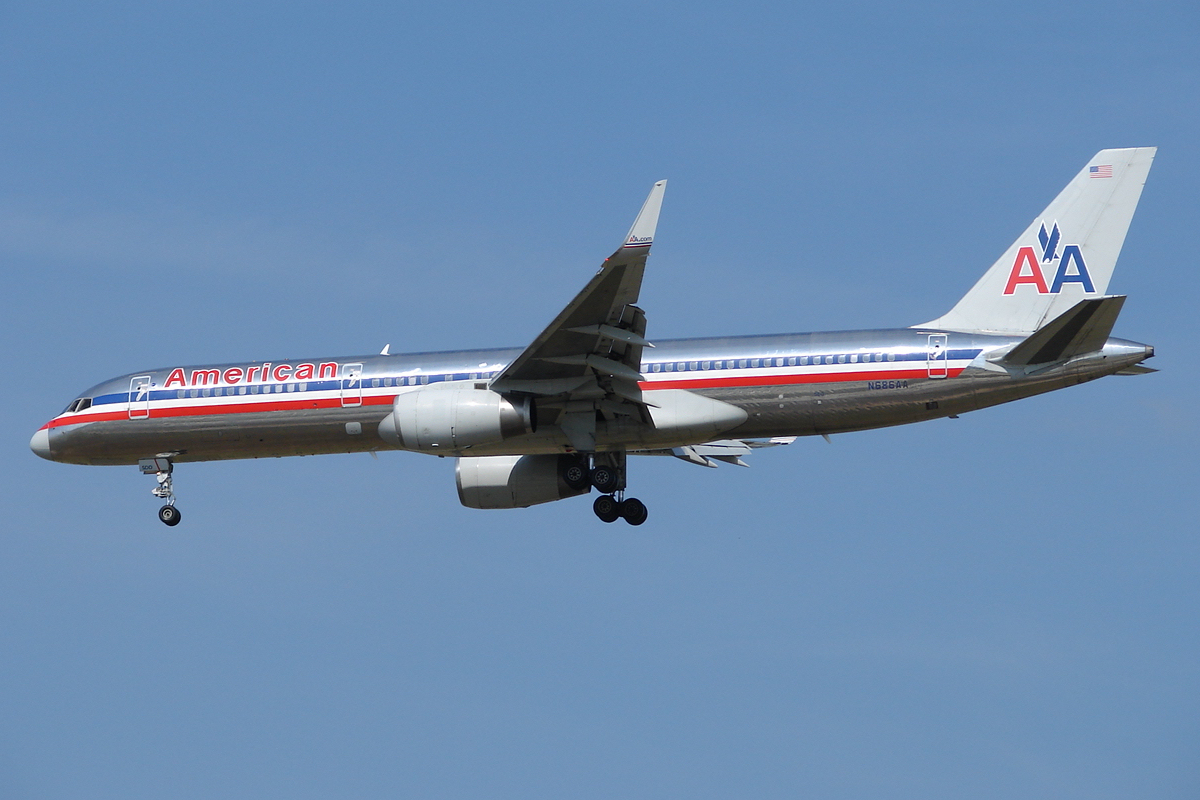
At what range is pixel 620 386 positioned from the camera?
31766 millimetres

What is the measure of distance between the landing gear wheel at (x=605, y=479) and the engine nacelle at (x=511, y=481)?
2.97 ft

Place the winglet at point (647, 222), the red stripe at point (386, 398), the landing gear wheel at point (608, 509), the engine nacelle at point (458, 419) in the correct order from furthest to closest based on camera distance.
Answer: the landing gear wheel at point (608, 509) < the red stripe at point (386, 398) < the engine nacelle at point (458, 419) < the winglet at point (647, 222)

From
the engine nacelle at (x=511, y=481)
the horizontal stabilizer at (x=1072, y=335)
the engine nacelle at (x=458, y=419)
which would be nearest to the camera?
the horizontal stabilizer at (x=1072, y=335)

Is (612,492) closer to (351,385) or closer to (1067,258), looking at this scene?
(351,385)

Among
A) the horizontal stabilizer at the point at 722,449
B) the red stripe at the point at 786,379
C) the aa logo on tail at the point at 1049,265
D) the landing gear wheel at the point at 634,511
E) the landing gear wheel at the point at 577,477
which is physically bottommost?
the landing gear wheel at the point at 634,511

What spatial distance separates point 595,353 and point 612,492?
16.6ft

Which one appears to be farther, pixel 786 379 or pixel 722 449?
pixel 722 449

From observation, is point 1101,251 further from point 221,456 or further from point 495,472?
point 221,456

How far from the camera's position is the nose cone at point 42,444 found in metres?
36.6

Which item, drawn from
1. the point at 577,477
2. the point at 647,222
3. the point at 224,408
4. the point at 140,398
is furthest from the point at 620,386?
the point at 140,398

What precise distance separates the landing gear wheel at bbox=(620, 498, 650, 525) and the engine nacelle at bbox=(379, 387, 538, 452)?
4.47 meters

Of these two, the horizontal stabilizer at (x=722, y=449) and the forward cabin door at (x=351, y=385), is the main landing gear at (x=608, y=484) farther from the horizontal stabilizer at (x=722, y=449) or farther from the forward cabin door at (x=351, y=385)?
the forward cabin door at (x=351, y=385)

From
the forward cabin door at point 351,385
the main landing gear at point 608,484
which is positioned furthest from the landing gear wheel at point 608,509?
the forward cabin door at point 351,385

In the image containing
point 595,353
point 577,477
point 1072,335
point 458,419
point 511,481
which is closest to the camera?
point 1072,335
